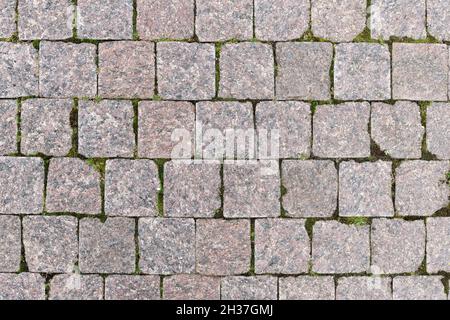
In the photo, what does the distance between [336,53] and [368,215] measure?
111 cm

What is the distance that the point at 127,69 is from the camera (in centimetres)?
304

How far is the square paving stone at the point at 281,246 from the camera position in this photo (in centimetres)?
308

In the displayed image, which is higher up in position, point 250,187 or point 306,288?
point 250,187

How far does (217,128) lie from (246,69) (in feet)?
1.43

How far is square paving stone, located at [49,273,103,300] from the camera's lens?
311 centimetres

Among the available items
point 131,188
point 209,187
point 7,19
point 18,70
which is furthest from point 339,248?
point 7,19

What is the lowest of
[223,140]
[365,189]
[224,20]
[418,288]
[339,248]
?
[418,288]

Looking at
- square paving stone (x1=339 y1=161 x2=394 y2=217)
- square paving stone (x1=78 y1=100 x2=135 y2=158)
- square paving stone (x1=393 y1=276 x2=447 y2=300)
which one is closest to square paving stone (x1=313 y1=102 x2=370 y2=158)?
square paving stone (x1=339 y1=161 x2=394 y2=217)

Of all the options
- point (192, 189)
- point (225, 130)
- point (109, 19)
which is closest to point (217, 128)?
point (225, 130)

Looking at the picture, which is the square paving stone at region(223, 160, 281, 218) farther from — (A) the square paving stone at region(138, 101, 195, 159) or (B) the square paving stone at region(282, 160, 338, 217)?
(A) the square paving stone at region(138, 101, 195, 159)

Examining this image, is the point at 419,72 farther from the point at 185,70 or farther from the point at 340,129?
the point at 185,70

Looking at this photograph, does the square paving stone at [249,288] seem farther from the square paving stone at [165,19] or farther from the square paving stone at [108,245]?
the square paving stone at [165,19]
